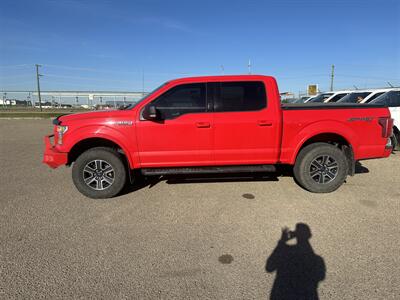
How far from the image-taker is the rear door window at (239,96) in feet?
13.3

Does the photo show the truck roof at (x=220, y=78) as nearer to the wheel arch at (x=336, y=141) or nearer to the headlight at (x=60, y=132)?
the wheel arch at (x=336, y=141)

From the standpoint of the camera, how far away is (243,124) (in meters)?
3.96

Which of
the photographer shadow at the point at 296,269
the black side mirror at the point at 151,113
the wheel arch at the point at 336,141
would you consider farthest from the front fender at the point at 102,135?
the wheel arch at the point at 336,141

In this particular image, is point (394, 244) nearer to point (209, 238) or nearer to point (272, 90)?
point (209, 238)

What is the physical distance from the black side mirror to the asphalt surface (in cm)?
140

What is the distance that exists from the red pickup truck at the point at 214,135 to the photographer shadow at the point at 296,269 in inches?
63.9

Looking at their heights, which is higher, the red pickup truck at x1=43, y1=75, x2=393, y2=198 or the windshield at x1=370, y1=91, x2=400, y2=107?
the windshield at x1=370, y1=91, x2=400, y2=107

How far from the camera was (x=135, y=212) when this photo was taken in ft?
11.9

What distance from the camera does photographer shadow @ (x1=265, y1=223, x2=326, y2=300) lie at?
207 centimetres

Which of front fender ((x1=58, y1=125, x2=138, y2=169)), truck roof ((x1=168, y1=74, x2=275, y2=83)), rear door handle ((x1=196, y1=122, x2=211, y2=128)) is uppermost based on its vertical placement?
truck roof ((x1=168, y1=74, x2=275, y2=83))

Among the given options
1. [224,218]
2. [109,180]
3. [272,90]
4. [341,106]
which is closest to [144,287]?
[224,218]

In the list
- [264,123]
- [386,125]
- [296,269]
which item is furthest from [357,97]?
[296,269]

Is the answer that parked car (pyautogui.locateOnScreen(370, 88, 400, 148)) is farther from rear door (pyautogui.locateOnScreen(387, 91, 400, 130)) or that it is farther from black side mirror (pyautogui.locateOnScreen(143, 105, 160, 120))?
black side mirror (pyautogui.locateOnScreen(143, 105, 160, 120))

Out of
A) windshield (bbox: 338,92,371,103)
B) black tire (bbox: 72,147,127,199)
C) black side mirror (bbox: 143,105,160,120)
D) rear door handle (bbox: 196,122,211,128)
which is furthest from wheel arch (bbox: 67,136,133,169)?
windshield (bbox: 338,92,371,103)
